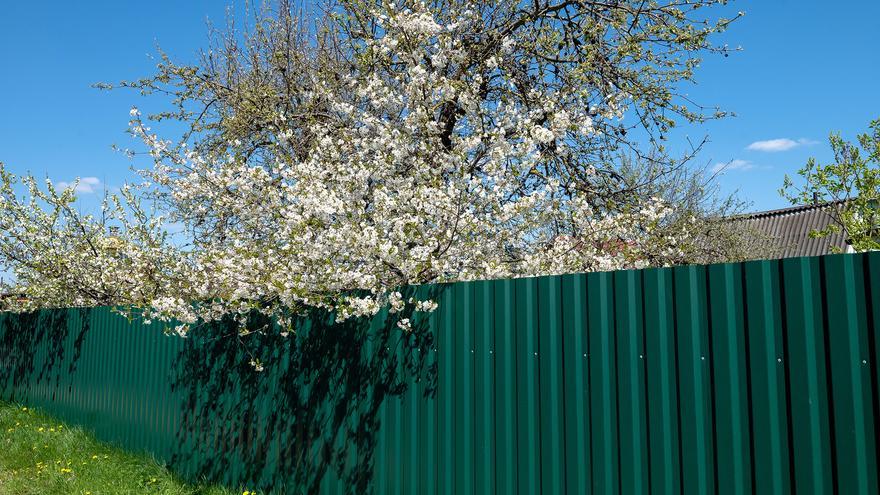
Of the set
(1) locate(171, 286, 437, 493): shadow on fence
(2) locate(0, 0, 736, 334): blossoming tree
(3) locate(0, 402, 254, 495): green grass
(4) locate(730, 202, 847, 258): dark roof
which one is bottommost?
(3) locate(0, 402, 254, 495): green grass

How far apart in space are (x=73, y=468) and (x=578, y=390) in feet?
18.2

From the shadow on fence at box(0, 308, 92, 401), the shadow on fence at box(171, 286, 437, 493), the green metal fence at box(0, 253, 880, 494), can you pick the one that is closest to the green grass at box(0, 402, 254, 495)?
the shadow on fence at box(171, 286, 437, 493)

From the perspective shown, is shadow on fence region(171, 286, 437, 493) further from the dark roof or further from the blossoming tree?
the dark roof

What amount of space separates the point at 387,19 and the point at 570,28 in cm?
197

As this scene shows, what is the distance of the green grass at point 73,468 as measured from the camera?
623 cm

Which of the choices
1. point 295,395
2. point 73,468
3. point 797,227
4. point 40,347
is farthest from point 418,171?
point 797,227

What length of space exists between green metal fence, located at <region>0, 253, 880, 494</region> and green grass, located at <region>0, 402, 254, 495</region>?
0.44 meters

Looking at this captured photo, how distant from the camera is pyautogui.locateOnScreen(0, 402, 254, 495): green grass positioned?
20.4 feet

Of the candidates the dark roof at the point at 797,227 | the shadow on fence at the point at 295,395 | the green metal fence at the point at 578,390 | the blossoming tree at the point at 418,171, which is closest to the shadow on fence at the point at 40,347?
the blossoming tree at the point at 418,171

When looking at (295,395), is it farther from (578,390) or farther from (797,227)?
(797,227)

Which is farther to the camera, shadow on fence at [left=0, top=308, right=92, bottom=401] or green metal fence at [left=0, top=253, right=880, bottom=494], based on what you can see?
shadow on fence at [left=0, top=308, right=92, bottom=401]

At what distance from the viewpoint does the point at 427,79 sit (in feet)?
21.3

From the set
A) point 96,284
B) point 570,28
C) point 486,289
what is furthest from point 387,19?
point 96,284

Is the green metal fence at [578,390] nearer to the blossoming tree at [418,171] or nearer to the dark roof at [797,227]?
the blossoming tree at [418,171]
